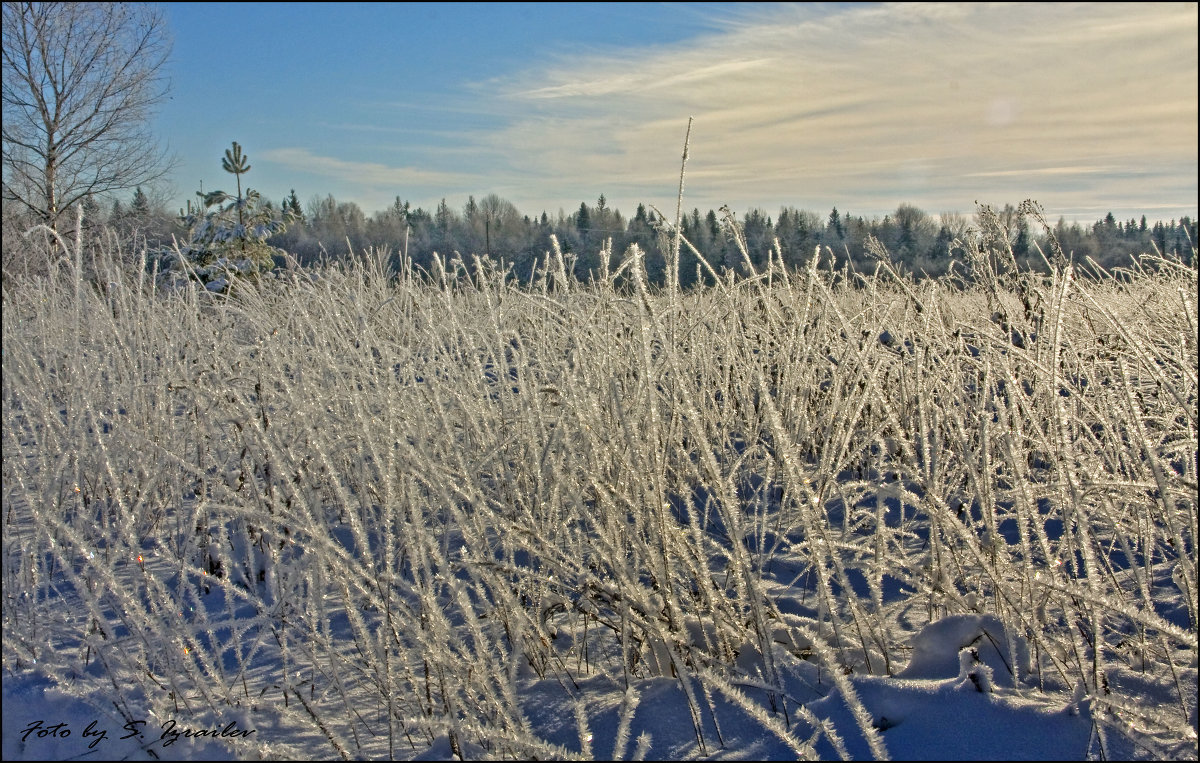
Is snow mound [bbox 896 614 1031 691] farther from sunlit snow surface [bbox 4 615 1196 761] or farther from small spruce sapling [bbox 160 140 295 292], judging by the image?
small spruce sapling [bbox 160 140 295 292]

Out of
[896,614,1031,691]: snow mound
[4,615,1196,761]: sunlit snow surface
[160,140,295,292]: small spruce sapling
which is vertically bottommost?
[4,615,1196,761]: sunlit snow surface

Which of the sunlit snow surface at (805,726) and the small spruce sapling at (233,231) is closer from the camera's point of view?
the sunlit snow surface at (805,726)

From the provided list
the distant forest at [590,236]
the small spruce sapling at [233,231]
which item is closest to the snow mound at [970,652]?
the small spruce sapling at [233,231]

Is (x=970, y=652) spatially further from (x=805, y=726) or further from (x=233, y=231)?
(x=233, y=231)

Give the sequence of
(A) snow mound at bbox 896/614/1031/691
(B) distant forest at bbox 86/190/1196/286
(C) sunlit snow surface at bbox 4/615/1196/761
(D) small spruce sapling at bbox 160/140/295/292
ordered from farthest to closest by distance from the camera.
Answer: (B) distant forest at bbox 86/190/1196/286, (D) small spruce sapling at bbox 160/140/295/292, (A) snow mound at bbox 896/614/1031/691, (C) sunlit snow surface at bbox 4/615/1196/761

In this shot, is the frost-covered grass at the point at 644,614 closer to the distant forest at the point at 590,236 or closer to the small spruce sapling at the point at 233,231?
the small spruce sapling at the point at 233,231

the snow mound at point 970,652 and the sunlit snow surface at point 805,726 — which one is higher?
the snow mound at point 970,652

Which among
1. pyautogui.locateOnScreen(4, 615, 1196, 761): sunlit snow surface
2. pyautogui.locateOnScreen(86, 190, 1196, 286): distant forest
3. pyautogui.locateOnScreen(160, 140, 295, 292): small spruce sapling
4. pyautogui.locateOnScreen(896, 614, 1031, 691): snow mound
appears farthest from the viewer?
pyautogui.locateOnScreen(86, 190, 1196, 286): distant forest

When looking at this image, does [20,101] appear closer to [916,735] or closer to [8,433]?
[8,433]

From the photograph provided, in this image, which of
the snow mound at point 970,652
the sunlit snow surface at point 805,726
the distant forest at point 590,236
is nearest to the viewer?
the sunlit snow surface at point 805,726

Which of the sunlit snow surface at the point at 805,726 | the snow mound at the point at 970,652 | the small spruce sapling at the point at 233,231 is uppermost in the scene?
the small spruce sapling at the point at 233,231

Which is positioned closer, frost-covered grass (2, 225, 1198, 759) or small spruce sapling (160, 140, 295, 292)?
frost-covered grass (2, 225, 1198, 759)

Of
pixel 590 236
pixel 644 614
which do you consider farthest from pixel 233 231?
pixel 590 236

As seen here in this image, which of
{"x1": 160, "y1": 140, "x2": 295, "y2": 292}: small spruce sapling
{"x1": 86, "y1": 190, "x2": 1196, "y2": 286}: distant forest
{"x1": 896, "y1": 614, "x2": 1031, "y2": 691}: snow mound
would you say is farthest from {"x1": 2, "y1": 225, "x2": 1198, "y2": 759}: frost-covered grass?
{"x1": 86, "y1": 190, "x2": 1196, "y2": 286}: distant forest
